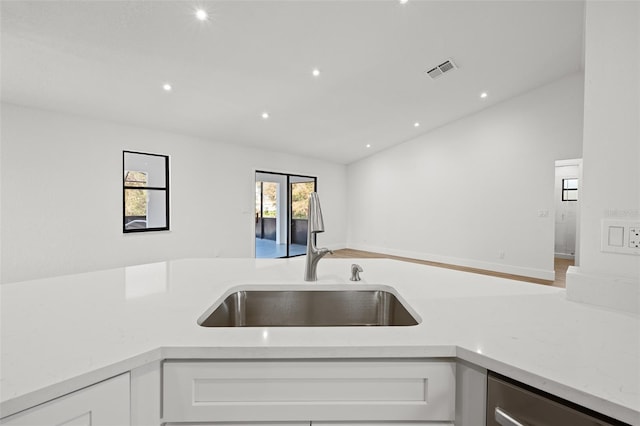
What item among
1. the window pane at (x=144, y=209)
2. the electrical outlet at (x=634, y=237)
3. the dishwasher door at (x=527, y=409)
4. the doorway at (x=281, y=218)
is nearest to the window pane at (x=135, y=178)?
the window pane at (x=144, y=209)

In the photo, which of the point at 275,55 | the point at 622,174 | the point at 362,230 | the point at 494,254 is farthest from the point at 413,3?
the point at 362,230

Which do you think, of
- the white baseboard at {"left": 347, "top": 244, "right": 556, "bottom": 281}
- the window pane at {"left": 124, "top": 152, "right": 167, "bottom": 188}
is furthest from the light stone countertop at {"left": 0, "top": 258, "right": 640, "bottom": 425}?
the white baseboard at {"left": 347, "top": 244, "right": 556, "bottom": 281}

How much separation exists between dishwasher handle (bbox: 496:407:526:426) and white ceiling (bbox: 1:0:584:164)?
2836 millimetres

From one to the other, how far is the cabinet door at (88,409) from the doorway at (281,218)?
558cm

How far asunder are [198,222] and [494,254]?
5.36 m

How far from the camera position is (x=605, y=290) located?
0.96m

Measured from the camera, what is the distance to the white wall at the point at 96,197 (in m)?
3.29

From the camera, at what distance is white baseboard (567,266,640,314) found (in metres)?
0.91

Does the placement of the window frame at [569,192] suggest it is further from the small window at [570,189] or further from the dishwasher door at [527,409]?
the dishwasher door at [527,409]

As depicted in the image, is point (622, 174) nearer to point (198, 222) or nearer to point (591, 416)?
point (591, 416)

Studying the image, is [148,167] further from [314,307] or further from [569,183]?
[569,183]

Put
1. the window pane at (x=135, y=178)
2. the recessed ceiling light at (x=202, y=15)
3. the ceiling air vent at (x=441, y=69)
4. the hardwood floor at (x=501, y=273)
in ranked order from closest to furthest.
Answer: the recessed ceiling light at (x=202, y=15) → the ceiling air vent at (x=441, y=69) → the window pane at (x=135, y=178) → the hardwood floor at (x=501, y=273)

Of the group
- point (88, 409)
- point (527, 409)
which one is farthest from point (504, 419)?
point (88, 409)

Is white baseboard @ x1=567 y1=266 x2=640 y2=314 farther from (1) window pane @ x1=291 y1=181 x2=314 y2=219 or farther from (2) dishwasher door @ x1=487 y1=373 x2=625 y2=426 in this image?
(1) window pane @ x1=291 y1=181 x2=314 y2=219
